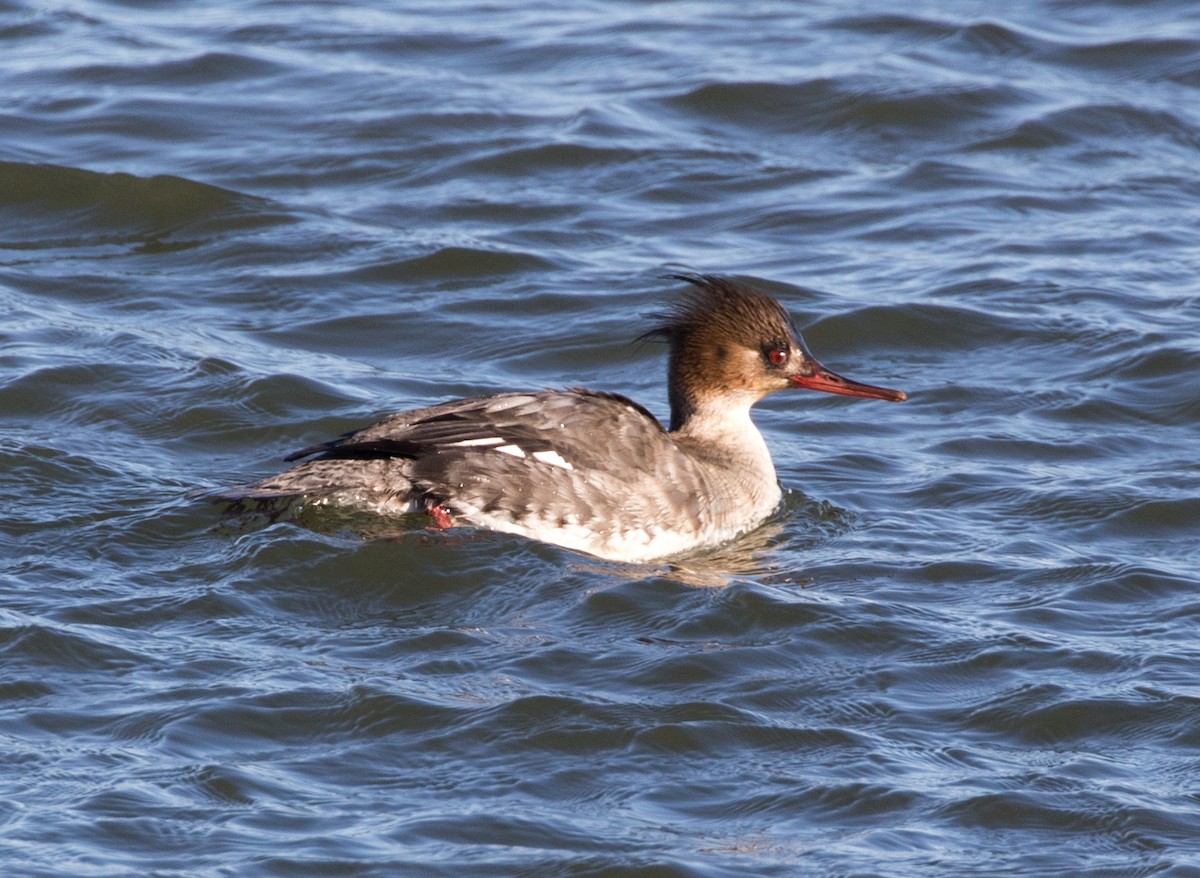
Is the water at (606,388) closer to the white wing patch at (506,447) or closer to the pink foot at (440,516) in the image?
the pink foot at (440,516)

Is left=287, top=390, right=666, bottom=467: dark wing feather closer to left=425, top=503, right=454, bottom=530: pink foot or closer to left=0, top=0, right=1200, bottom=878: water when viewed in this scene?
left=425, top=503, right=454, bottom=530: pink foot

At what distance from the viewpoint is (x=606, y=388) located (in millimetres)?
10875

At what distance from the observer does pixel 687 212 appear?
13.1m

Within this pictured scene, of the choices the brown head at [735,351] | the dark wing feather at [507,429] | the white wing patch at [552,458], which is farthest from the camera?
the brown head at [735,351]

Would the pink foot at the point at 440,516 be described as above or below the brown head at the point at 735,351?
below

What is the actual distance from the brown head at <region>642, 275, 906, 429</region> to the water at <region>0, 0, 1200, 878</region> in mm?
600

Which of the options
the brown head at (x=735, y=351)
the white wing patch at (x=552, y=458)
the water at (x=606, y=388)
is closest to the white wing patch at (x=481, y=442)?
the white wing patch at (x=552, y=458)

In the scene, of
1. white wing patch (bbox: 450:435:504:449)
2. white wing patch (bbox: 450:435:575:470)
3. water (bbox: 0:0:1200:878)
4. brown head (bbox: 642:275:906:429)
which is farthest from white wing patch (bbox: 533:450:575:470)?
brown head (bbox: 642:275:906:429)

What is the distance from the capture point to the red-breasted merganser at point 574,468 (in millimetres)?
8367

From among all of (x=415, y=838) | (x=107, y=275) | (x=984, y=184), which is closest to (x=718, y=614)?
(x=415, y=838)

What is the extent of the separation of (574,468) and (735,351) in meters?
1.25

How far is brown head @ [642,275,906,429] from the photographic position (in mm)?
9305

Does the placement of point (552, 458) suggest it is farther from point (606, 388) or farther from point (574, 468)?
point (606, 388)

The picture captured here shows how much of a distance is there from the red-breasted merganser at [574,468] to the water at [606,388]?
19cm
